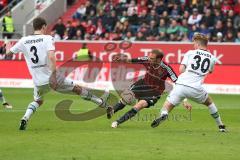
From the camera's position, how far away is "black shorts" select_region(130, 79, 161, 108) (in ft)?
48.4

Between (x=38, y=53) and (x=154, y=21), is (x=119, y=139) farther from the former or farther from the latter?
(x=154, y=21)

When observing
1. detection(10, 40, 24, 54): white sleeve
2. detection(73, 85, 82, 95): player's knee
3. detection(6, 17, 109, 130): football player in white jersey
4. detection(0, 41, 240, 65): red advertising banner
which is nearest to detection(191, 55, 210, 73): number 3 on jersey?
detection(73, 85, 82, 95): player's knee

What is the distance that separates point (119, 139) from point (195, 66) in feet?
7.06

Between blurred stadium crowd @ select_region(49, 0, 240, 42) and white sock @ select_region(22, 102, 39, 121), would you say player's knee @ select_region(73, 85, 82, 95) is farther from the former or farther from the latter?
blurred stadium crowd @ select_region(49, 0, 240, 42)

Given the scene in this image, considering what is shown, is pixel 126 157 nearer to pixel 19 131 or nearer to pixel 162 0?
pixel 19 131

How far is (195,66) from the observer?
13453mm

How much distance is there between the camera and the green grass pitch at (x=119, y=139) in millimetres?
10859

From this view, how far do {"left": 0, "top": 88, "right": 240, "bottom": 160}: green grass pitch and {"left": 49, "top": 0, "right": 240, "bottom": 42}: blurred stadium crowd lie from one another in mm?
13323

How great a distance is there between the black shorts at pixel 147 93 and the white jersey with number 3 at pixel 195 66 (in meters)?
1.37

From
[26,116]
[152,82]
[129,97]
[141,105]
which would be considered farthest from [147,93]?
[26,116]

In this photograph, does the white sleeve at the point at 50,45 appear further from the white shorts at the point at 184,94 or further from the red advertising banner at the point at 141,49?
the red advertising banner at the point at 141,49

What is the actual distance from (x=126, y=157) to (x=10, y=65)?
1748 centimetres

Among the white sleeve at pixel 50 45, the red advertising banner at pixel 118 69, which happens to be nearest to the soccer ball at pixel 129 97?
the white sleeve at pixel 50 45

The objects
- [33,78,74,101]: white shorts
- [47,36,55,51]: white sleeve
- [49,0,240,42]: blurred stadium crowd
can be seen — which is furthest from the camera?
[49,0,240,42]: blurred stadium crowd
